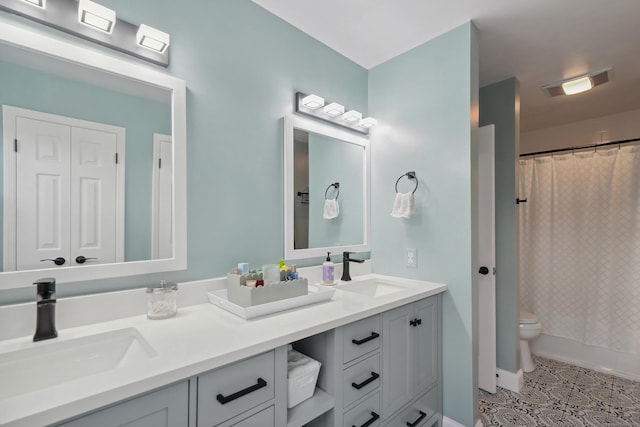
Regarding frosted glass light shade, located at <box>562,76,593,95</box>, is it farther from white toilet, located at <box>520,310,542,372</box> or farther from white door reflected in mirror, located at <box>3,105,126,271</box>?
white door reflected in mirror, located at <box>3,105,126,271</box>

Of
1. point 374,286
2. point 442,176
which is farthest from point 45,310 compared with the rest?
point 442,176

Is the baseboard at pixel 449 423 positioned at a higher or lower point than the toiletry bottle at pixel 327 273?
lower

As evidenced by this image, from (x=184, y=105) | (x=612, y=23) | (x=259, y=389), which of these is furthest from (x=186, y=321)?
(x=612, y=23)

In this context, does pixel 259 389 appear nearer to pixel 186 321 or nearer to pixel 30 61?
pixel 186 321

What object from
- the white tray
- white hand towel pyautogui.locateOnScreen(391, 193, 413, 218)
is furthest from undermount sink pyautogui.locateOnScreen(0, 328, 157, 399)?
white hand towel pyautogui.locateOnScreen(391, 193, 413, 218)

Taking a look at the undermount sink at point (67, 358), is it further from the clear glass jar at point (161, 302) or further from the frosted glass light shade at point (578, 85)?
the frosted glass light shade at point (578, 85)

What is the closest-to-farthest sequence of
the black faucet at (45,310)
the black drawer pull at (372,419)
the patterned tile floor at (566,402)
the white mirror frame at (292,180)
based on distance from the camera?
the black faucet at (45,310) → the black drawer pull at (372,419) → the white mirror frame at (292,180) → the patterned tile floor at (566,402)

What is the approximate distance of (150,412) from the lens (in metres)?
0.76

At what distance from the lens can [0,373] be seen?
84 cm

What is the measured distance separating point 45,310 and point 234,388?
65cm

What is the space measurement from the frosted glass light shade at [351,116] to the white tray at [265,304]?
119 cm

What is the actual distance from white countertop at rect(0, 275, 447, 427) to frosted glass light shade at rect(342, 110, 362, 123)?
1.19 m

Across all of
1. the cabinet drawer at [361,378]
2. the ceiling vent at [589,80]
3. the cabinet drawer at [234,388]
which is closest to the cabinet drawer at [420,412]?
the cabinet drawer at [361,378]

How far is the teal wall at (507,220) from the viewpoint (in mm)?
2432
